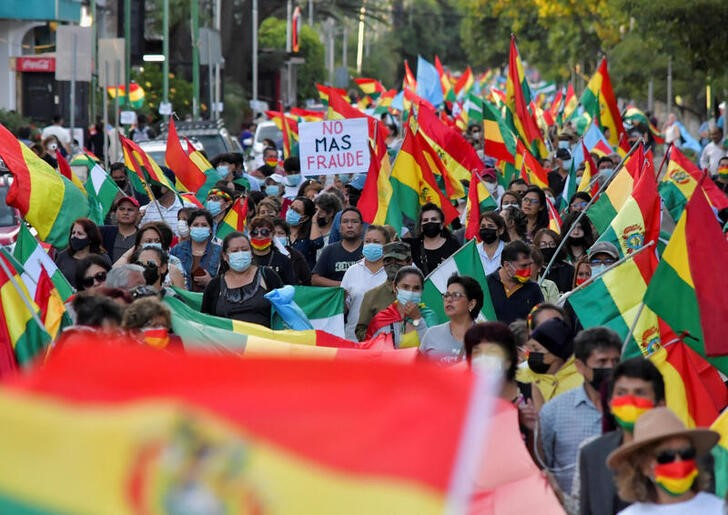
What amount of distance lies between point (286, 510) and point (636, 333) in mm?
5154

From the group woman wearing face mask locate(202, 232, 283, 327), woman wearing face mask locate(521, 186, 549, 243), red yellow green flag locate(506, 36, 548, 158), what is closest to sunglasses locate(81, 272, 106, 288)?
woman wearing face mask locate(202, 232, 283, 327)

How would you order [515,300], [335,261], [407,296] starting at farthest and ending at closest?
1. [335,261]
2. [515,300]
3. [407,296]

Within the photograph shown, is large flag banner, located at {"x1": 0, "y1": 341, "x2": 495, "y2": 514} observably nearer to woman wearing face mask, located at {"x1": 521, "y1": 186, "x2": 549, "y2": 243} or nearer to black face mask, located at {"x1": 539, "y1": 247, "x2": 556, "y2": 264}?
black face mask, located at {"x1": 539, "y1": 247, "x2": 556, "y2": 264}

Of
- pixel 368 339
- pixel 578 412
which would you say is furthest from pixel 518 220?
pixel 578 412

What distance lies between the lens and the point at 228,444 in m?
3.29

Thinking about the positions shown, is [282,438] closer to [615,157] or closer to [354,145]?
[354,145]

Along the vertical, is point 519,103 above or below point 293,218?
above

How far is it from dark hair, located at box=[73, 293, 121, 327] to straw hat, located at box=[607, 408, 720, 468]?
242 centimetres

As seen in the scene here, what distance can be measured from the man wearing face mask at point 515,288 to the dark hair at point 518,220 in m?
2.80

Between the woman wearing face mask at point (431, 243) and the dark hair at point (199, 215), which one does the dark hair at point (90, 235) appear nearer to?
the dark hair at point (199, 215)

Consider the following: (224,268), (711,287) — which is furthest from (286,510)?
(224,268)

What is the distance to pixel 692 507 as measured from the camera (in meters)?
4.98

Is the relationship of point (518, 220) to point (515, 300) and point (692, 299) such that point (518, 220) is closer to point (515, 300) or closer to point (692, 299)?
point (515, 300)

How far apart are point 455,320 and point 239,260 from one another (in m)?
1.85
